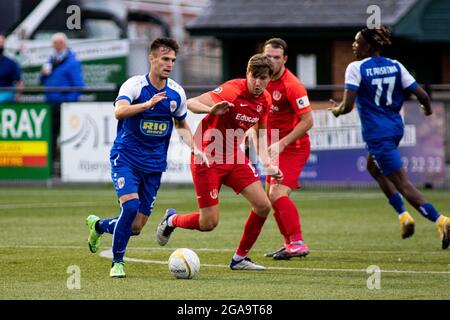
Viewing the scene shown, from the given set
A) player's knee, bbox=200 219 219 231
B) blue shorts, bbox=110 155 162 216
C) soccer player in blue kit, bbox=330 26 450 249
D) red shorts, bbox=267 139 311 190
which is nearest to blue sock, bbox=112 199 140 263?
blue shorts, bbox=110 155 162 216

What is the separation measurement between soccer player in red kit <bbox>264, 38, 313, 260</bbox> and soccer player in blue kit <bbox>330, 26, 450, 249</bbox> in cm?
45

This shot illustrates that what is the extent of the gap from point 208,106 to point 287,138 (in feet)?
5.39

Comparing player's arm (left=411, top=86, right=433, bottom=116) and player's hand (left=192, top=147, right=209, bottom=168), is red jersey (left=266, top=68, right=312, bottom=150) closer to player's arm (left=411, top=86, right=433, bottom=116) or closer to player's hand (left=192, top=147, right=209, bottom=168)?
player's arm (left=411, top=86, right=433, bottom=116)

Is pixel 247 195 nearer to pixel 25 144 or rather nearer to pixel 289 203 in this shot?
pixel 289 203

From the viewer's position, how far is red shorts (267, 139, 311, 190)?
1312cm

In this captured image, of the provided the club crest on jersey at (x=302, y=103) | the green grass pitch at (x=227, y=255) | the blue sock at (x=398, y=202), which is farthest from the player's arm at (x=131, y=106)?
the blue sock at (x=398, y=202)

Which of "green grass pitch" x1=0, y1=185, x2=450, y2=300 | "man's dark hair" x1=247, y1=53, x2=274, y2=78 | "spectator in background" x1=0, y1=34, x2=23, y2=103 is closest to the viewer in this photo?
"green grass pitch" x1=0, y1=185, x2=450, y2=300

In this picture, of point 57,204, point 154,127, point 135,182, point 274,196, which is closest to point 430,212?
point 274,196

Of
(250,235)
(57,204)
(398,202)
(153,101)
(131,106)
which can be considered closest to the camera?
(153,101)

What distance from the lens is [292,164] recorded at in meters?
13.2

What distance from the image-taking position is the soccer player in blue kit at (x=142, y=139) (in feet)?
35.3

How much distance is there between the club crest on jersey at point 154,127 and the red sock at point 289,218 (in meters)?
2.27
